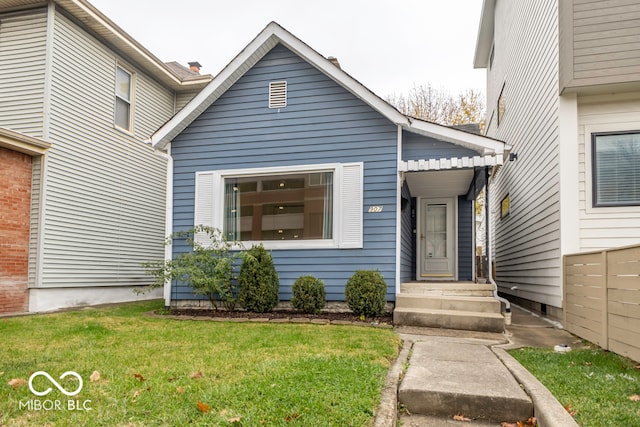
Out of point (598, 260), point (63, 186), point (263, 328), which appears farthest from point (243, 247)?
point (598, 260)

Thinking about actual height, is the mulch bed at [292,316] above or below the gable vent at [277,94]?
below

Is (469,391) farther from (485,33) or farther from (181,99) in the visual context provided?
(485,33)

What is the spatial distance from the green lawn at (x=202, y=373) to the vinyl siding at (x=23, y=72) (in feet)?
16.0

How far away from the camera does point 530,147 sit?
918cm

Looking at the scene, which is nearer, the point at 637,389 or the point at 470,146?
the point at 637,389

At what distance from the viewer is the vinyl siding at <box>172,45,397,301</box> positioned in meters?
7.81

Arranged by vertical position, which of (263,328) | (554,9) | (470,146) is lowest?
(263,328)

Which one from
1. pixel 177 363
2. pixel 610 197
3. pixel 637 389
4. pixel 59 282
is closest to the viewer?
pixel 637 389

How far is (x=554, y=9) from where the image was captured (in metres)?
7.45

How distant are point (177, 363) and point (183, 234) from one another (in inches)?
180

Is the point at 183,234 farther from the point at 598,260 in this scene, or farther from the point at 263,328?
the point at 598,260

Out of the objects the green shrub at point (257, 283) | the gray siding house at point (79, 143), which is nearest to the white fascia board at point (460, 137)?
the green shrub at point (257, 283)

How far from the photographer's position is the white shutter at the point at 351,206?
7.84m

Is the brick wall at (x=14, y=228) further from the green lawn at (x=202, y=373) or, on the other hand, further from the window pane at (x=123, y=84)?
the window pane at (x=123, y=84)
